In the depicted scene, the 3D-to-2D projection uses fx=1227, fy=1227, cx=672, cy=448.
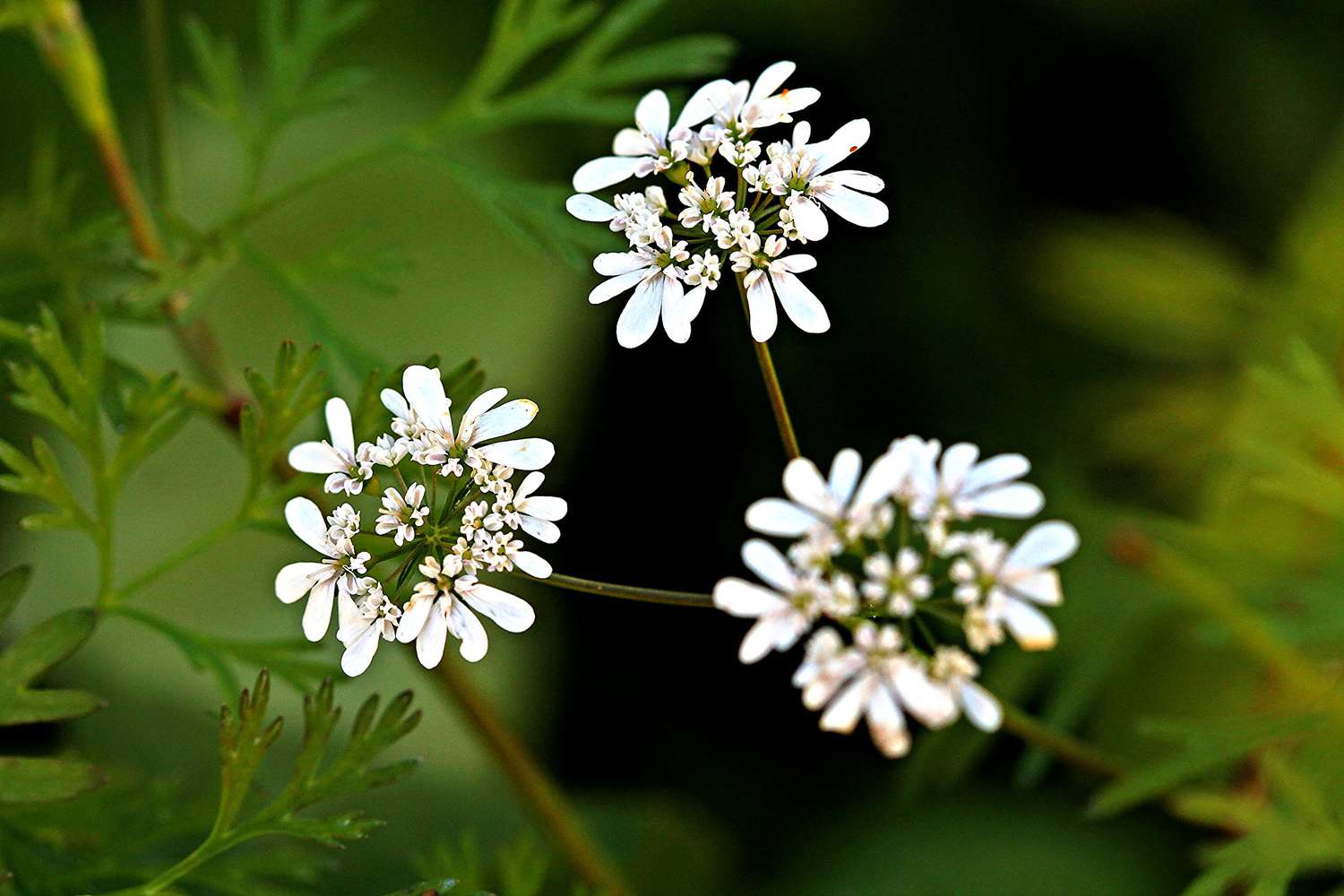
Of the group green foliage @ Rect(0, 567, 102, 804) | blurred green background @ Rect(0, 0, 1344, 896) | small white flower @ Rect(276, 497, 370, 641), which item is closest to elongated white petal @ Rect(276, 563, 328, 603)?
small white flower @ Rect(276, 497, 370, 641)

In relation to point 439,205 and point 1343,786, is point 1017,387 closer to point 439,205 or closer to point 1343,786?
point 1343,786

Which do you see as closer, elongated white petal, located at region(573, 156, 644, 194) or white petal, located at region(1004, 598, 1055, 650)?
white petal, located at region(1004, 598, 1055, 650)

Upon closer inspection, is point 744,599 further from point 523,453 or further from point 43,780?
point 43,780

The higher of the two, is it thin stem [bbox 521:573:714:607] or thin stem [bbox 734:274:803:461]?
thin stem [bbox 734:274:803:461]

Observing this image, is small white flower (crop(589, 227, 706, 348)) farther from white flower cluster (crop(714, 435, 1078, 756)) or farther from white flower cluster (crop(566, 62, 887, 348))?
white flower cluster (crop(714, 435, 1078, 756))

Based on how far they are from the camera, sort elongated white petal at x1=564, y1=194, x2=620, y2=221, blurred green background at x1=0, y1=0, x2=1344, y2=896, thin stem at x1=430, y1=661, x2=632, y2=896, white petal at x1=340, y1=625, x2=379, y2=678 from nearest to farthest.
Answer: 1. white petal at x1=340, y1=625, x2=379, y2=678
2. elongated white petal at x1=564, y1=194, x2=620, y2=221
3. thin stem at x1=430, y1=661, x2=632, y2=896
4. blurred green background at x1=0, y1=0, x2=1344, y2=896

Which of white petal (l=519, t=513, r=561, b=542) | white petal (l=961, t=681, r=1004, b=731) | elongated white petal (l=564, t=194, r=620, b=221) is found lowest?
white petal (l=961, t=681, r=1004, b=731)
